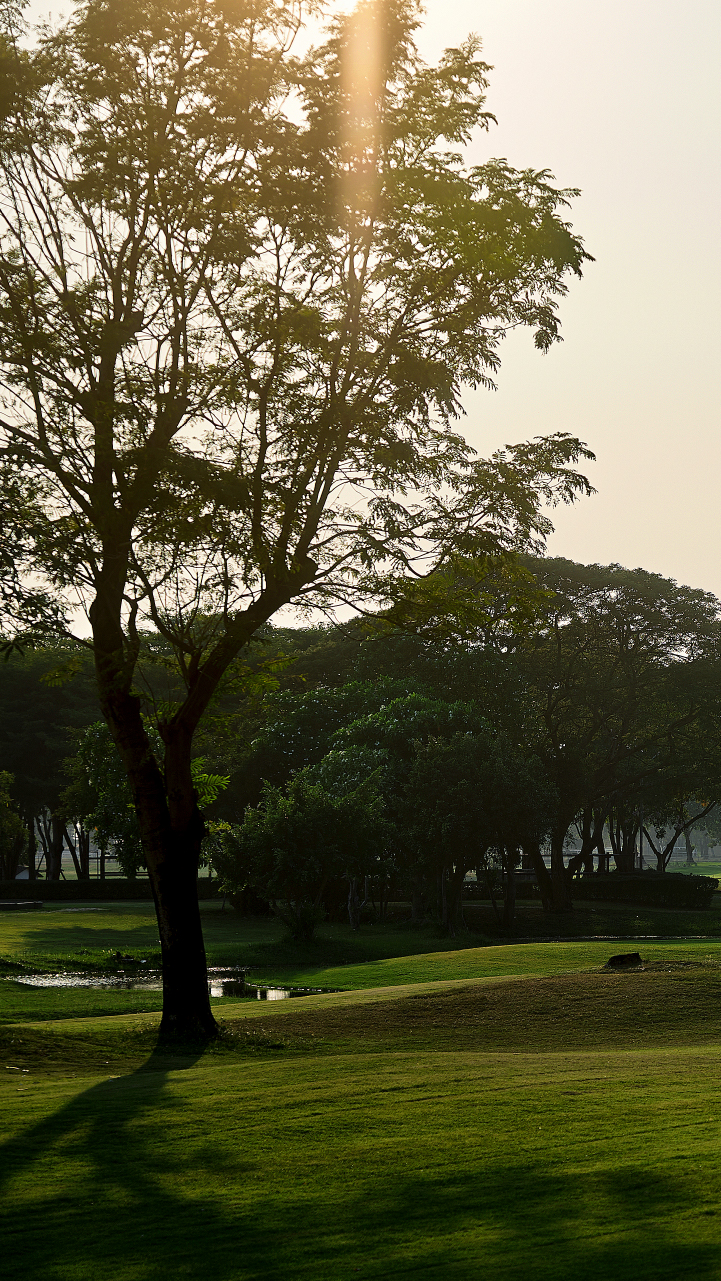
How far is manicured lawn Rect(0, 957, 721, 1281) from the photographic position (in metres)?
5.77

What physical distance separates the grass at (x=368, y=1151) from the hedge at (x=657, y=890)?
140 ft

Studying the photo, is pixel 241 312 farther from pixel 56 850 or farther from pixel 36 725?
pixel 56 850

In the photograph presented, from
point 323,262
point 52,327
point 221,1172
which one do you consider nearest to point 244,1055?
point 221,1172

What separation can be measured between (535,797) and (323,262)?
97.7 feet

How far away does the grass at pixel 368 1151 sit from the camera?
5.81 m

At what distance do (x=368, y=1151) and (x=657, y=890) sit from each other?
54.0 m

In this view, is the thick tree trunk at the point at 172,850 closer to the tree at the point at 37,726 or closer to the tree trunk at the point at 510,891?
the tree trunk at the point at 510,891

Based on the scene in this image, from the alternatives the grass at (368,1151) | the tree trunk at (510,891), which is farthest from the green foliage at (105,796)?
the grass at (368,1151)

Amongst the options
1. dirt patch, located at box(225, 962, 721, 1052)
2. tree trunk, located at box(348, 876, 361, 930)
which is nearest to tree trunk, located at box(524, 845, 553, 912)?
tree trunk, located at box(348, 876, 361, 930)

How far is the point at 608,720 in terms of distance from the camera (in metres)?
54.4

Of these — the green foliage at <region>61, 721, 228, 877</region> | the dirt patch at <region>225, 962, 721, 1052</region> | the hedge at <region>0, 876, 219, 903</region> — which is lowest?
the dirt patch at <region>225, 962, 721, 1052</region>

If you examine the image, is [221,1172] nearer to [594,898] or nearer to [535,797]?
[535,797]

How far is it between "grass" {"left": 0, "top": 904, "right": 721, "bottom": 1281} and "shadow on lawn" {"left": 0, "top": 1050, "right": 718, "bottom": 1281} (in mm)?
17

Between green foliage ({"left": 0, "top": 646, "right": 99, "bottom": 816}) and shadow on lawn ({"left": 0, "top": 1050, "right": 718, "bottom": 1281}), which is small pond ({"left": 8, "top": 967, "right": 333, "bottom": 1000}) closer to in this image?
shadow on lawn ({"left": 0, "top": 1050, "right": 718, "bottom": 1281})
